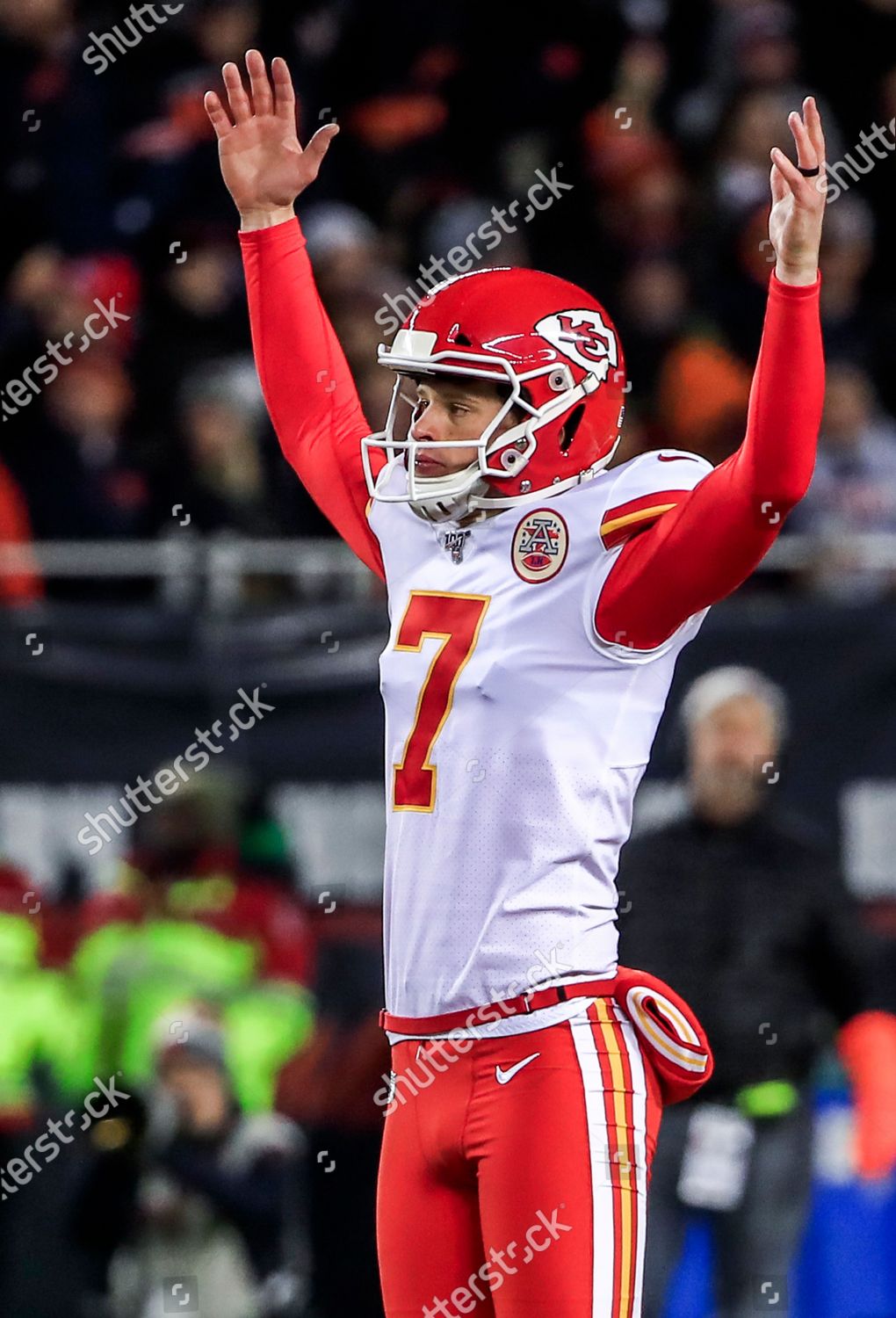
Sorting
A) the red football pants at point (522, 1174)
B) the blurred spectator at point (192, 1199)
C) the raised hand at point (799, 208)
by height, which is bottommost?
the blurred spectator at point (192, 1199)

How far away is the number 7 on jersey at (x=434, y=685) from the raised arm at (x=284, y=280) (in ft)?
1.45

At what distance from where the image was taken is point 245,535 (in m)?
6.20

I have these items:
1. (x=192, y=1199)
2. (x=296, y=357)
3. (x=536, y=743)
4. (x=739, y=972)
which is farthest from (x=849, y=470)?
(x=536, y=743)

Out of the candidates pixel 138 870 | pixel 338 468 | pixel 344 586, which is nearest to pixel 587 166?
pixel 344 586

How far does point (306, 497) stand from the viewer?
253 inches

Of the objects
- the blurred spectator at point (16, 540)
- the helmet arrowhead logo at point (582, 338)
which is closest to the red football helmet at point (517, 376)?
the helmet arrowhead logo at point (582, 338)

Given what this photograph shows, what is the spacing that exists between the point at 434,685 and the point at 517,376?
17.4 inches

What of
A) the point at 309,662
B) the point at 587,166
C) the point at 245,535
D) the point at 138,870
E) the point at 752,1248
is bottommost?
the point at 752,1248

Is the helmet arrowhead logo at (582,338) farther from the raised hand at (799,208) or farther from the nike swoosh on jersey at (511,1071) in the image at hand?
the nike swoosh on jersey at (511,1071)

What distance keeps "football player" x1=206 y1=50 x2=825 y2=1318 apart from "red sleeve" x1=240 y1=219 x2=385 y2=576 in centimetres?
36

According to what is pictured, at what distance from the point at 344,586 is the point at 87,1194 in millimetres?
1627

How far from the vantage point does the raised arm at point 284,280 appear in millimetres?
3512

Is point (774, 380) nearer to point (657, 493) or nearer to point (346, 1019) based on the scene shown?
point (657, 493)

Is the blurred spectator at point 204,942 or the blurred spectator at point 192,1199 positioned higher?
the blurred spectator at point 204,942
